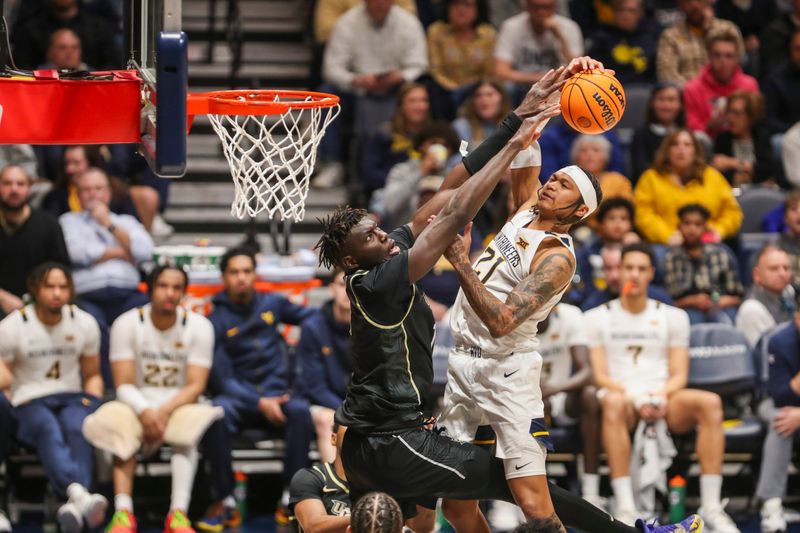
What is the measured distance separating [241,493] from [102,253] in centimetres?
189

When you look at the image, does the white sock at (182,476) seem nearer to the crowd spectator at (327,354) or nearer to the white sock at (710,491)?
the crowd spectator at (327,354)

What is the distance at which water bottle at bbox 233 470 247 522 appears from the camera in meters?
8.76

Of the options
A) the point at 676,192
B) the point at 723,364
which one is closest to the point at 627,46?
the point at 676,192

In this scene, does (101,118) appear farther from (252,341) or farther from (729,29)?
(729,29)

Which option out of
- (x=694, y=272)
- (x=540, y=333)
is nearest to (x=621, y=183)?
(x=694, y=272)

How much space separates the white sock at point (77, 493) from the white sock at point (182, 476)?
0.52 meters

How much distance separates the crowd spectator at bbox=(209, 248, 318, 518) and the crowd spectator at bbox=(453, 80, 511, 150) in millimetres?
2146

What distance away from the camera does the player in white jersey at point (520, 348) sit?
5.91 metres

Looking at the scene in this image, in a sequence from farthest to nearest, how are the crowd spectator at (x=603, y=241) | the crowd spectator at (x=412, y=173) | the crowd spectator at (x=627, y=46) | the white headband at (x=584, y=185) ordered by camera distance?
the crowd spectator at (x=627, y=46) < the crowd spectator at (x=412, y=173) < the crowd spectator at (x=603, y=241) < the white headband at (x=584, y=185)

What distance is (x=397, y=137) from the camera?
10.5 metres

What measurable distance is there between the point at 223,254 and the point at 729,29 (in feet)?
15.2

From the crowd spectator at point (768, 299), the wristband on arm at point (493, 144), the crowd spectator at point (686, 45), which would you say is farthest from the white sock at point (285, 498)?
the crowd spectator at point (686, 45)

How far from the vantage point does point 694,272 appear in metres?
9.53

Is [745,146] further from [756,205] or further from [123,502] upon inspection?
[123,502]
